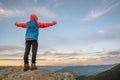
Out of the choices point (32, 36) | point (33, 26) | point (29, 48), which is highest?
Result: point (33, 26)

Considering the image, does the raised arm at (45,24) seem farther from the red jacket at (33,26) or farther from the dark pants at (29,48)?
the dark pants at (29,48)

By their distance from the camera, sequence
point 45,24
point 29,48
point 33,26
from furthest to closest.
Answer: point 45,24, point 29,48, point 33,26

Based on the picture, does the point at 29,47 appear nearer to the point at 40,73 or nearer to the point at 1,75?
the point at 40,73

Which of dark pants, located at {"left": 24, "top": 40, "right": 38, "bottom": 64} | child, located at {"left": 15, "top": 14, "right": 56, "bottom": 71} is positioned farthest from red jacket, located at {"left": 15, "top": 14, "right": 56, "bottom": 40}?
dark pants, located at {"left": 24, "top": 40, "right": 38, "bottom": 64}

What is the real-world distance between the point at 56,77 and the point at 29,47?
9.86 ft

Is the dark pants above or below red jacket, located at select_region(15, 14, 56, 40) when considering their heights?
below

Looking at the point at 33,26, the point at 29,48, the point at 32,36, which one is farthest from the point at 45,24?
the point at 29,48

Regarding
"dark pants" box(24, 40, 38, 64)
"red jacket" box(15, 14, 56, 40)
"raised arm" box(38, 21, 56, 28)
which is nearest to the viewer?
"red jacket" box(15, 14, 56, 40)

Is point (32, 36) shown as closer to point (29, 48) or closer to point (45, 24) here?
point (29, 48)

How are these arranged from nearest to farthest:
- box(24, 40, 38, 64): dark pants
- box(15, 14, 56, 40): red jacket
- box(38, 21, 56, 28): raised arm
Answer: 1. box(15, 14, 56, 40): red jacket
2. box(24, 40, 38, 64): dark pants
3. box(38, 21, 56, 28): raised arm

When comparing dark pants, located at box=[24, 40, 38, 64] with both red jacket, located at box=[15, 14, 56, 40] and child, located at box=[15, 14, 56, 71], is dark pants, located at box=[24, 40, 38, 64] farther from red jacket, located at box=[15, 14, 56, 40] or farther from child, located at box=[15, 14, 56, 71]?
red jacket, located at box=[15, 14, 56, 40]

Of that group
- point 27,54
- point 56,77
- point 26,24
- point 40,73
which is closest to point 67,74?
point 56,77

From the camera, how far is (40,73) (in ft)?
45.4

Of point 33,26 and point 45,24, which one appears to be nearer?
point 33,26
